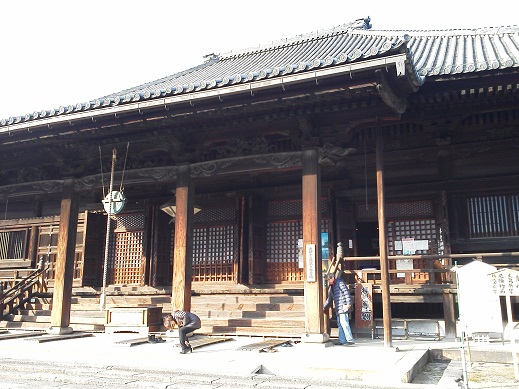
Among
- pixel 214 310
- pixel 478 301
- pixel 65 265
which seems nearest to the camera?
pixel 478 301

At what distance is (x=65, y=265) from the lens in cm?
1074

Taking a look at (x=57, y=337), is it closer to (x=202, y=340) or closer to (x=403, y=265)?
(x=202, y=340)

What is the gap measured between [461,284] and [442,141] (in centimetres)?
468

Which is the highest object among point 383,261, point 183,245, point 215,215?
point 215,215

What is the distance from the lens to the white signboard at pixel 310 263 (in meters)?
8.41

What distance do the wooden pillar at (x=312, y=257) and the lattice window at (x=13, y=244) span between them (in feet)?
36.2

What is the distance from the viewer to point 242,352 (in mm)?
7555

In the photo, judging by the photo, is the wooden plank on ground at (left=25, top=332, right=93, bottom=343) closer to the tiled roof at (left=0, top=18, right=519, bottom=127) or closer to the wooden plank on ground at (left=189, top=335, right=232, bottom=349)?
the wooden plank on ground at (left=189, top=335, right=232, bottom=349)

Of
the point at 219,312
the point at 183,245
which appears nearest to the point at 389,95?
the point at 183,245

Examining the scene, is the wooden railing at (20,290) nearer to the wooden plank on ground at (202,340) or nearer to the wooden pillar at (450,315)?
the wooden plank on ground at (202,340)

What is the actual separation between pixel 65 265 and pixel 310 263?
19.2ft

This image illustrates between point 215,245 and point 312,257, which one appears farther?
point 215,245

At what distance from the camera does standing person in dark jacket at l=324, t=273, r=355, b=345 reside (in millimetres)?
8508

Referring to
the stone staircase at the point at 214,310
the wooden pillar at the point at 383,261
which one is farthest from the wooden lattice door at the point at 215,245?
the wooden pillar at the point at 383,261
